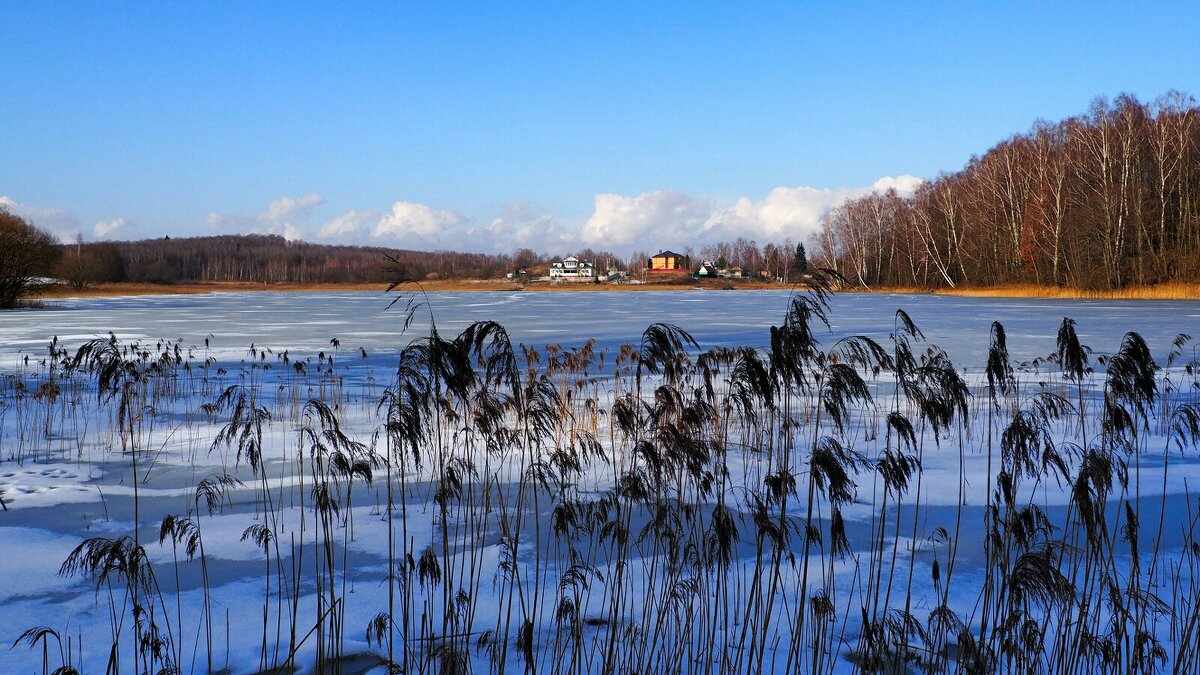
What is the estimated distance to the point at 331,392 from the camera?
10.9m

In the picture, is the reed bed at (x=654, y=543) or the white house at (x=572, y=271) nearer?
the reed bed at (x=654, y=543)

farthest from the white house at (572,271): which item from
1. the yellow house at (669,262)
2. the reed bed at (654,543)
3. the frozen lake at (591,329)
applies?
the reed bed at (654,543)

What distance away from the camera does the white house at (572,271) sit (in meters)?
127

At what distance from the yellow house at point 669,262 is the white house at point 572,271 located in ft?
44.8

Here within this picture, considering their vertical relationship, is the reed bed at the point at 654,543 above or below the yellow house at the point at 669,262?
below

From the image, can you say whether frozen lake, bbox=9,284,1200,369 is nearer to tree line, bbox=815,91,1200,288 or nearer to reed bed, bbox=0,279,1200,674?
reed bed, bbox=0,279,1200,674

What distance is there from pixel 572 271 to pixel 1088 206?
327 feet

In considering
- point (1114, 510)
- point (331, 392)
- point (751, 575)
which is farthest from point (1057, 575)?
point (331, 392)

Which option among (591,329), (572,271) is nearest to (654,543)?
(591,329)

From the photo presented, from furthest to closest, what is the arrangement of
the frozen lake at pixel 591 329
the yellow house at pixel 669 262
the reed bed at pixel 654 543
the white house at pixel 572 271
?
1. the yellow house at pixel 669 262
2. the white house at pixel 572 271
3. the frozen lake at pixel 591 329
4. the reed bed at pixel 654 543

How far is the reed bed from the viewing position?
10.0 ft

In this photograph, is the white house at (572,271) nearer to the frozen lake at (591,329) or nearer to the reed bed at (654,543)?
the frozen lake at (591,329)

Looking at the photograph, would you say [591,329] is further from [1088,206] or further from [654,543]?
[1088,206]

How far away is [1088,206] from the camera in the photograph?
43.3 m
